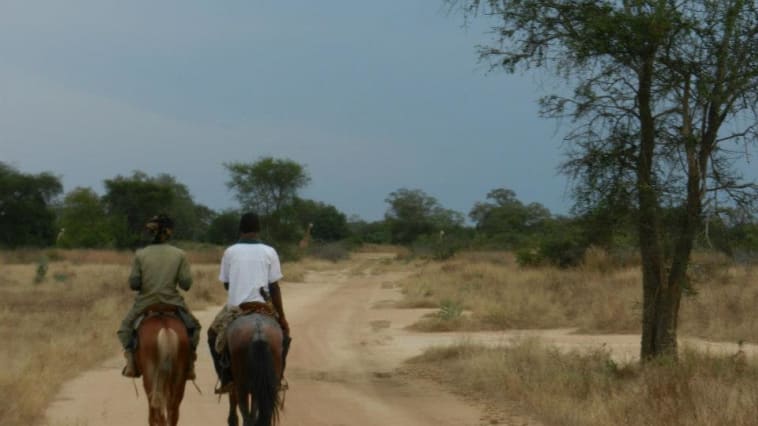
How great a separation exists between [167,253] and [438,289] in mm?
26641

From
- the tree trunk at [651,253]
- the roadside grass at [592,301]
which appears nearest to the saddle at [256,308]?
the tree trunk at [651,253]

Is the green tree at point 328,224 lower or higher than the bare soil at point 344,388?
higher

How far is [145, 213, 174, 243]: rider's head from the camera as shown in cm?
989

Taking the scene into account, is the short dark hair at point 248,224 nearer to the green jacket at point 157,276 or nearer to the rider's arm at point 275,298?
the rider's arm at point 275,298

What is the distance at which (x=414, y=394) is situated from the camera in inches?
543

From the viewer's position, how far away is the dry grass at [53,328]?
11.8 metres

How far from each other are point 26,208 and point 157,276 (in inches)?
2814

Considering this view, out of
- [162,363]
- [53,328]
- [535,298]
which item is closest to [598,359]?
[162,363]

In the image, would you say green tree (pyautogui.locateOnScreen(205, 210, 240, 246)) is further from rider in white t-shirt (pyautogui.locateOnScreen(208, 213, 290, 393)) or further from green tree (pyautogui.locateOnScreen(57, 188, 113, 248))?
rider in white t-shirt (pyautogui.locateOnScreen(208, 213, 290, 393))

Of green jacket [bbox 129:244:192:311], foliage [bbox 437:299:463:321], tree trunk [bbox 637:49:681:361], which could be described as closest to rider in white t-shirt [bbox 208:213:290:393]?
green jacket [bbox 129:244:192:311]

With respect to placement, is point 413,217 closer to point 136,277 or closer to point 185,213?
point 185,213

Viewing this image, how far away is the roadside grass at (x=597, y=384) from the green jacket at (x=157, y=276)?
4397 millimetres

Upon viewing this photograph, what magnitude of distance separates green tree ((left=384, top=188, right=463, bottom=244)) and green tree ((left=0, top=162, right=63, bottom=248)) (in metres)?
52.1

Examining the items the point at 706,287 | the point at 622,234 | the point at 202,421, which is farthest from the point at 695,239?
the point at 706,287
